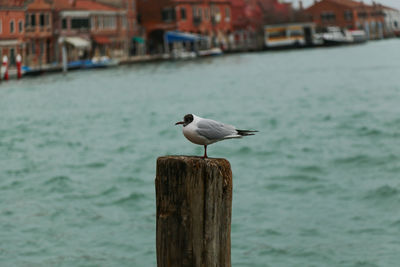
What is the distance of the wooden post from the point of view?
3.21 meters

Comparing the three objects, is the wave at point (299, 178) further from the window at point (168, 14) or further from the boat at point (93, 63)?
the window at point (168, 14)

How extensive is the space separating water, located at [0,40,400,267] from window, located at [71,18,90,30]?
75.0 feet

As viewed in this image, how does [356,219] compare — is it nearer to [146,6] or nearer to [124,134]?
[124,134]

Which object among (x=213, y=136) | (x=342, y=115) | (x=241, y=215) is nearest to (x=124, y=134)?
(x=342, y=115)

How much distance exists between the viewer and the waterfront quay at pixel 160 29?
44656 mm

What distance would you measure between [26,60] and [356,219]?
125 feet

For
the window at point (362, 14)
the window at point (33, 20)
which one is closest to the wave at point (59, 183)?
the window at point (33, 20)

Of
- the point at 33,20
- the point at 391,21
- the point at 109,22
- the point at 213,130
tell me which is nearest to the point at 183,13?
the point at 109,22

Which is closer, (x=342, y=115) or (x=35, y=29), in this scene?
(x=342, y=115)

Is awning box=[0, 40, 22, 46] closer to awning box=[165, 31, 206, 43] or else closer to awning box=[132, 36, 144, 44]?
awning box=[132, 36, 144, 44]

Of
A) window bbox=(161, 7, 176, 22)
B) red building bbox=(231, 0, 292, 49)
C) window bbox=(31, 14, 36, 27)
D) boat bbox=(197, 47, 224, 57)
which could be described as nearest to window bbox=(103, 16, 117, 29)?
window bbox=(161, 7, 176, 22)

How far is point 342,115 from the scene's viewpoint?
19.5 metres

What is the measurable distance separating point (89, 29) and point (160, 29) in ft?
38.2

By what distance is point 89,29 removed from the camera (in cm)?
5131
